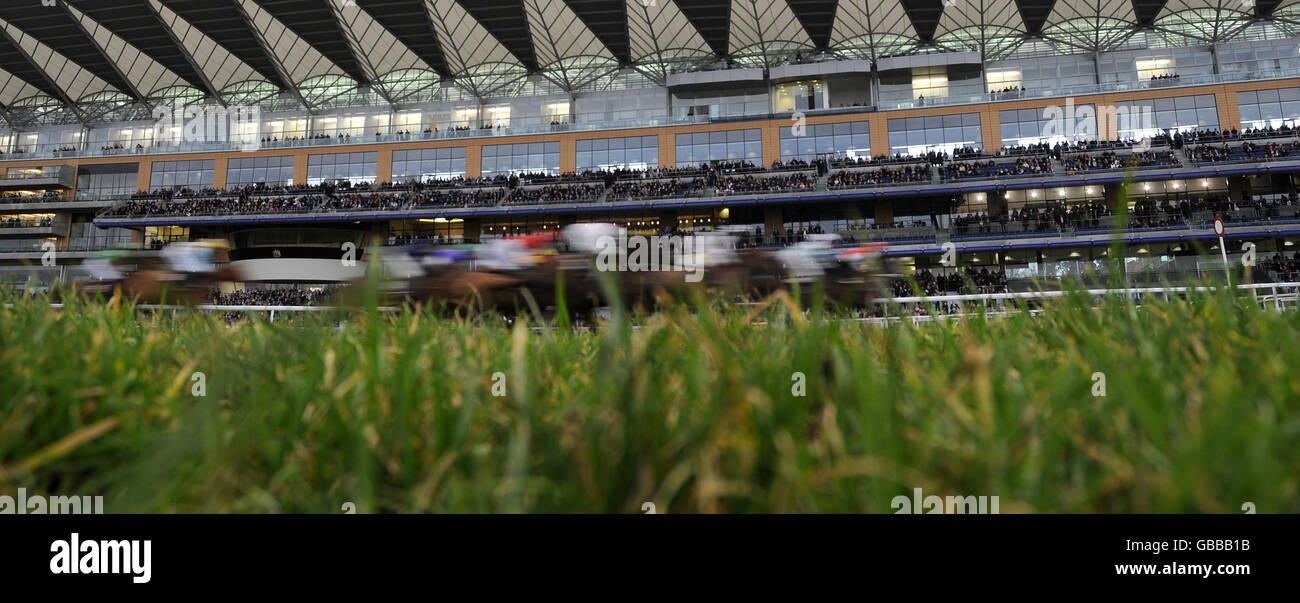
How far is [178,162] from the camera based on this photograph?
60500 millimetres

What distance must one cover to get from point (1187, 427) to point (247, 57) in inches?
2803

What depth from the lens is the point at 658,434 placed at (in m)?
1.51

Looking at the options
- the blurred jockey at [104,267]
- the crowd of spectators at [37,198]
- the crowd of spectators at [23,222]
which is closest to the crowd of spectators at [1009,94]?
the blurred jockey at [104,267]

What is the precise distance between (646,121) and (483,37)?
1696 centimetres

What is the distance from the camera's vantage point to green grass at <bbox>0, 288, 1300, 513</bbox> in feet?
4.45

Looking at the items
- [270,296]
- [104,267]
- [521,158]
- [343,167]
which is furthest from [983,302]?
[343,167]

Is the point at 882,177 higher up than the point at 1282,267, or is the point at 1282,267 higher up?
the point at 882,177

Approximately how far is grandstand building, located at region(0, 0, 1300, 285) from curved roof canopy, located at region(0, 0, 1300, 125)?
0.76 ft

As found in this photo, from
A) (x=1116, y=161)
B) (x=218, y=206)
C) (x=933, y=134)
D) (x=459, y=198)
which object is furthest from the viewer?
(x=218, y=206)

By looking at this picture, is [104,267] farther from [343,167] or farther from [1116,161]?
[343,167]

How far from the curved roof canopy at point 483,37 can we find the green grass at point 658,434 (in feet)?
178

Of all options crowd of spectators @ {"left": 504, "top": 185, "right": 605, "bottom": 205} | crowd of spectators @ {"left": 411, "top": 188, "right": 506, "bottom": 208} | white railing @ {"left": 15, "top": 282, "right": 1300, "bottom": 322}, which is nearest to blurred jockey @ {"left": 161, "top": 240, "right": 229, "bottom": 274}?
white railing @ {"left": 15, "top": 282, "right": 1300, "bottom": 322}

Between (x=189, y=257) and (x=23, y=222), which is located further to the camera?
(x=23, y=222)
